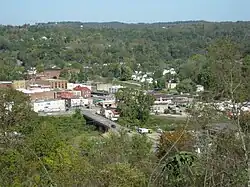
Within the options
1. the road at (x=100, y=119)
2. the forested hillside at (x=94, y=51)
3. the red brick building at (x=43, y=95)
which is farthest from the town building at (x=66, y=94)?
the forested hillside at (x=94, y=51)

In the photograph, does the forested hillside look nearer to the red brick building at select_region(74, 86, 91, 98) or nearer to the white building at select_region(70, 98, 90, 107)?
the red brick building at select_region(74, 86, 91, 98)

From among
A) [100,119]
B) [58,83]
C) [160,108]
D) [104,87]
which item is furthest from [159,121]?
[104,87]

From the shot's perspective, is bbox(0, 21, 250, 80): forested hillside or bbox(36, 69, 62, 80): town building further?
bbox(0, 21, 250, 80): forested hillside

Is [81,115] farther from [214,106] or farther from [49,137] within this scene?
[214,106]

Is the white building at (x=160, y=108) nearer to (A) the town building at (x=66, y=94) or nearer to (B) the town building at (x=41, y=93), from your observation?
(A) the town building at (x=66, y=94)

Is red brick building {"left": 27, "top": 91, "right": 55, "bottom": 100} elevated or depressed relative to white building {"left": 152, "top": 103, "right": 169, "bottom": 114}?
elevated

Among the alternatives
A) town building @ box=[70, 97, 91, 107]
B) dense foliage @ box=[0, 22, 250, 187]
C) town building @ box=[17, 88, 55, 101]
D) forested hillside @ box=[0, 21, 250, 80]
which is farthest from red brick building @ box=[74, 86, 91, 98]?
forested hillside @ box=[0, 21, 250, 80]

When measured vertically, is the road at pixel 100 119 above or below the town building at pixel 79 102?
above

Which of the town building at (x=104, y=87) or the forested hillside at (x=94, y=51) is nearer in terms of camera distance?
the town building at (x=104, y=87)

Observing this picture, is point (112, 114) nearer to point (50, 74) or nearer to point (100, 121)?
point (100, 121)
